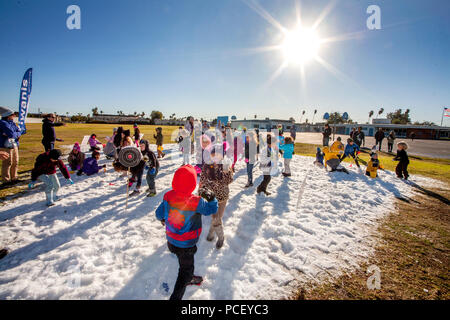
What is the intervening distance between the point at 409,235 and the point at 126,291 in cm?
647

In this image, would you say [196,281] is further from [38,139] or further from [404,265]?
[38,139]

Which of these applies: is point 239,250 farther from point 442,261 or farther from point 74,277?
point 442,261

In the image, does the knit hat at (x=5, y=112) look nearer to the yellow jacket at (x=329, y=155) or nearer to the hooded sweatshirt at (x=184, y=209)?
the hooded sweatshirt at (x=184, y=209)

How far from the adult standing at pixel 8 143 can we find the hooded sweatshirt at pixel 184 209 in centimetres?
803

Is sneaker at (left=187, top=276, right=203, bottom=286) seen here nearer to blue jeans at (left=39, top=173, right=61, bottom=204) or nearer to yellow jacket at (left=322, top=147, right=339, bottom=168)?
blue jeans at (left=39, top=173, right=61, bottom=204)

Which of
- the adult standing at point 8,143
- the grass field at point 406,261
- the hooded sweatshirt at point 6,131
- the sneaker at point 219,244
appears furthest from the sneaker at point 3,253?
the hooded sweatshirt at point 6,131

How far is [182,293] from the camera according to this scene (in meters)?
2.69

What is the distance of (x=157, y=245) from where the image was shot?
399cm

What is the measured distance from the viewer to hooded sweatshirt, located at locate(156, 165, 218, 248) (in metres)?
2.54

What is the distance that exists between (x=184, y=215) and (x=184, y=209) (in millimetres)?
95

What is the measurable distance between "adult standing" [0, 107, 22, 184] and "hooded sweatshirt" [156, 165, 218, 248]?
26.3 ft

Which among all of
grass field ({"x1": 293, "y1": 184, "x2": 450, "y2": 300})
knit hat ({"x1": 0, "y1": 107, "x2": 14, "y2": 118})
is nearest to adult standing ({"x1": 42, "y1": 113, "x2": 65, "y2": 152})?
knit hat ({"x1": 0, "y1": 107, "x2": 14, "y2": 118})

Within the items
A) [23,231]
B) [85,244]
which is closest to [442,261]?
[85,244]

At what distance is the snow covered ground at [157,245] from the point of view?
2.94m
